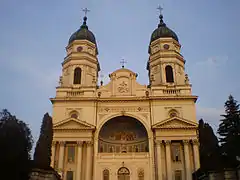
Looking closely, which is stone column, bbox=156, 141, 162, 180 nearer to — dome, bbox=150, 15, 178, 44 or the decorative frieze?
the decorative frieze

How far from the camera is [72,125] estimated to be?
122 feet

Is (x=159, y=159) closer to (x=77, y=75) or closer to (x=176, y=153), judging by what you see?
(x=176, y=153)

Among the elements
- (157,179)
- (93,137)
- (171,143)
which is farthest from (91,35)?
(157,179)

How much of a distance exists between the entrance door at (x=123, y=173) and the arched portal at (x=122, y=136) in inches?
136

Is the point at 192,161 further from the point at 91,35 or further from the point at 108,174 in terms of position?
the point at 91,35

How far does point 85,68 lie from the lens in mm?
42969

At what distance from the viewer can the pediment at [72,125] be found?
3688 cm

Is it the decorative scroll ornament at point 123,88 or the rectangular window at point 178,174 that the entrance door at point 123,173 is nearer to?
the rectangular window at point 178,174

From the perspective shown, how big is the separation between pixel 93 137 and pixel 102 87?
294 inches

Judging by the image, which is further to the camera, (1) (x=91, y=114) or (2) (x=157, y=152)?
(1) (x=91, y=114)

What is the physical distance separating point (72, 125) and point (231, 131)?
2049 centimetres

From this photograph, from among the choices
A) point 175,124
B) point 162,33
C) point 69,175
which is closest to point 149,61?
point 162,33

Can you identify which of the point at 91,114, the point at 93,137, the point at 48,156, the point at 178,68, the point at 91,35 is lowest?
→ the point at 48,156

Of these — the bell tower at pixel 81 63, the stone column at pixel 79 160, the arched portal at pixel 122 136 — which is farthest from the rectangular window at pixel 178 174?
the bell tower at pixel 81 63
